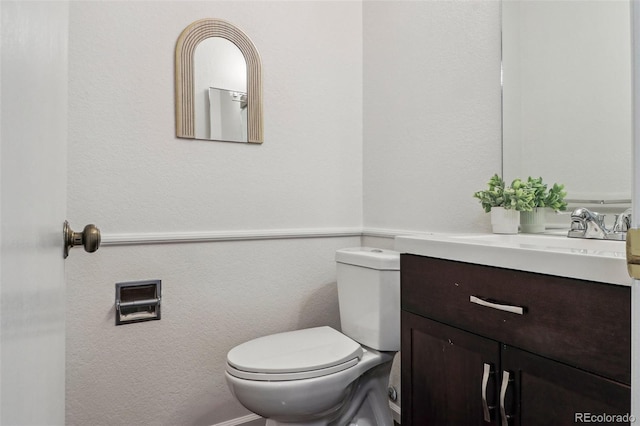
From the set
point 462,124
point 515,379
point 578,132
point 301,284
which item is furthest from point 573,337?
point 301,284

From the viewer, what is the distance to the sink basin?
71 centimetres

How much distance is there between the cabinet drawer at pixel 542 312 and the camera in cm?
69

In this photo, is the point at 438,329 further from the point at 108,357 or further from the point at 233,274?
the point at 108,357

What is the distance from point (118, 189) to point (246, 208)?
53cm

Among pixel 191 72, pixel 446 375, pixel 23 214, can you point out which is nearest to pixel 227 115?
pixel 191 72

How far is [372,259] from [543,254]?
0.75m

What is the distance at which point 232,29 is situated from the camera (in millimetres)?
1812

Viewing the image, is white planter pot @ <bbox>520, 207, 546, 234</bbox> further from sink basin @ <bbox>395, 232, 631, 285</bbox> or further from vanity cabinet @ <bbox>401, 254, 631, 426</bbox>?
vanity cabinet @ <bbox>401, 254, 631, 426</bbox>

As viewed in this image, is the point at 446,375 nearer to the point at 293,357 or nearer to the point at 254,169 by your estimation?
the point at 293,357

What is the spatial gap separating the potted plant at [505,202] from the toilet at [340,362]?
36 centimetres

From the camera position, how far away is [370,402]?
1.56m

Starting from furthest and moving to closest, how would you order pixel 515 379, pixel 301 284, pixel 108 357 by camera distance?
1. pixel 301 284
2. pixel 108 357
3. pixel 515 379

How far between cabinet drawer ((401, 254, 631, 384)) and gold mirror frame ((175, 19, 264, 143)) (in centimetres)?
112

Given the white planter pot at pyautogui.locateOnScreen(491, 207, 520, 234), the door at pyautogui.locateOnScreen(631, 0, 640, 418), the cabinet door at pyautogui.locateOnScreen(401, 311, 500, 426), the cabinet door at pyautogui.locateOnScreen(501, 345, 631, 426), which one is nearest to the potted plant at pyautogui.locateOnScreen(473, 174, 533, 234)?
the white planter pot at pyautogui.locateOnScreen(491, 207, 520, 234)
